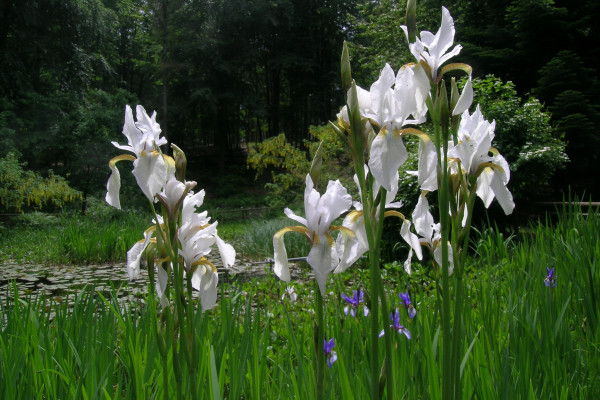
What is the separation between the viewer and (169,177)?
1081 millimetres

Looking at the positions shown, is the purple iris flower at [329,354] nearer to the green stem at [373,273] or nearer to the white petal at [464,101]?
the green stem at [373,273]

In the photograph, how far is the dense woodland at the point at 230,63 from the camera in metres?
11.1

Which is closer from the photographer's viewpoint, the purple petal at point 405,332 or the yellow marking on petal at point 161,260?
the yellow marking on petal at point 161,260

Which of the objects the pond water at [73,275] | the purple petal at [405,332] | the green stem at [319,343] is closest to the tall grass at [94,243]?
the pond water at [73,275]

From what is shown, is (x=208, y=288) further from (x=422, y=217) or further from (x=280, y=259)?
(x=422, y=217)

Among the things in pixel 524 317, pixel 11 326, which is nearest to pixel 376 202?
pixel 524 317

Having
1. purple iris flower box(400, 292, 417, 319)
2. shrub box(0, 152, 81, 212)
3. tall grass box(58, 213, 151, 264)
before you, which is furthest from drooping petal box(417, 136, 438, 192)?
shrub box(0, 152, 81, 212)

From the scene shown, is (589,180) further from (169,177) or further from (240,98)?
(240,98)

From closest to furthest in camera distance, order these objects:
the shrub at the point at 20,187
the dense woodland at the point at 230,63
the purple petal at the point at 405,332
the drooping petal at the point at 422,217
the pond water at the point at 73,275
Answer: the drooping petal at the point at 422,217 → the purple petal at the point at 405,332 → the pond water at the point at 73,275 → the shrub at the point at 20,187 → the dense woodland at the point at 230,63

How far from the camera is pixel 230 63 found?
24.2 m

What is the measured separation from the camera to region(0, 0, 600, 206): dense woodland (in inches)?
A: 436

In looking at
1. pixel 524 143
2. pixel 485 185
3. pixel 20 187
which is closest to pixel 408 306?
pixel 485 185

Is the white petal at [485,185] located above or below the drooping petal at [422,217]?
above

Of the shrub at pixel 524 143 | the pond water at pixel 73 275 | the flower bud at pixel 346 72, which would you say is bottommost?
the pond water at pixel 73 275
